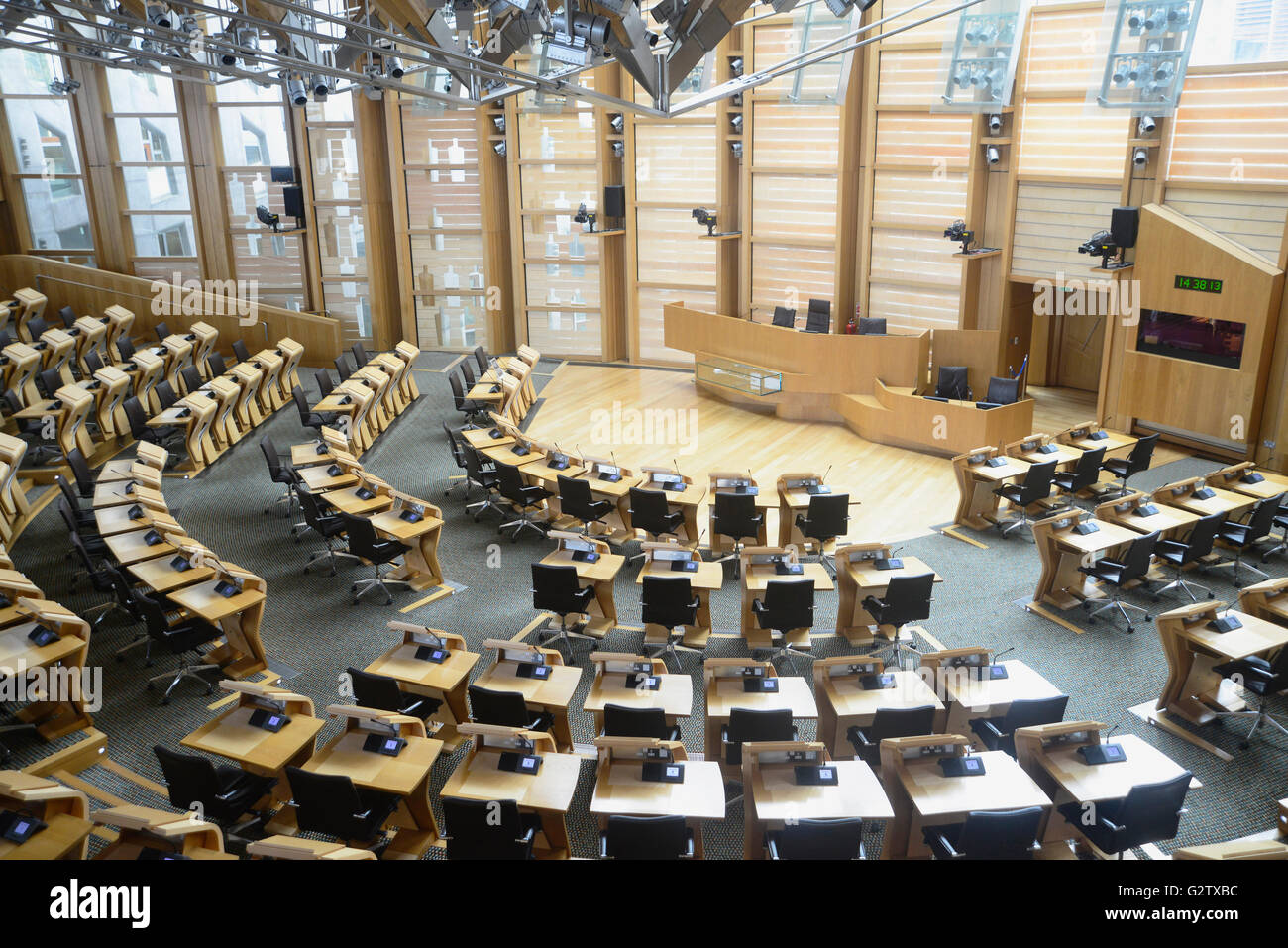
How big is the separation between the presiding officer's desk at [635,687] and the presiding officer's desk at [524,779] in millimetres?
592

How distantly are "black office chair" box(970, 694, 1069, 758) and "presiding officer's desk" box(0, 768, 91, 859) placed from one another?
2190mm

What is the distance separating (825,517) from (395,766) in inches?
205

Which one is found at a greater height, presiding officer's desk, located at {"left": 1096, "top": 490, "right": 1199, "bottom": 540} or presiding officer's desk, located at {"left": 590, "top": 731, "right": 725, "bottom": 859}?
presiding officer's desk, located at {"left": 1096, "top": 490, "right": 1199, "bottom": 540}

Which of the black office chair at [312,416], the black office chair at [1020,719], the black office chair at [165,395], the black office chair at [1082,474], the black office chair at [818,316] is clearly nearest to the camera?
the black office chair at [1020,719]

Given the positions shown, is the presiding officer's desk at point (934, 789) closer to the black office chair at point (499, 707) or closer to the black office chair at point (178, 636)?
the black office chair at point (499, 707)

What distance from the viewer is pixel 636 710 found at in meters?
6.45

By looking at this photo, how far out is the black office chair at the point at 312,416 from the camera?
1329 centimetres

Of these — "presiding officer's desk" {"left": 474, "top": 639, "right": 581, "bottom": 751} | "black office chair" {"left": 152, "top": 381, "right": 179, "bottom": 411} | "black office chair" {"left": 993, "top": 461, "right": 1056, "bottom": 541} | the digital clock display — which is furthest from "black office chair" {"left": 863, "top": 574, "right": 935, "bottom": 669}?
"black office chair" {"left": 152, "top": 381, "right": 179, "bottom": 411}

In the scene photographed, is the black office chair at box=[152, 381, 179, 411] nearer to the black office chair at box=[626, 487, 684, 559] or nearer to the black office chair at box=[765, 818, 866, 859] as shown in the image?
the black office chair at box=[626, 487, 684, 559]

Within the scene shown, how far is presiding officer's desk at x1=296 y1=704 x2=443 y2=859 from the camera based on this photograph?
5.98 m

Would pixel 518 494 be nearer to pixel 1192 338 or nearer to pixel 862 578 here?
pixel 862 578

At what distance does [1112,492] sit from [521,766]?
8851 millimetres

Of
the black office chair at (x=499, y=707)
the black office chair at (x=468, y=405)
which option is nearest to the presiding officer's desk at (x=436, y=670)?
the black office chair at (x=499, y=707)
